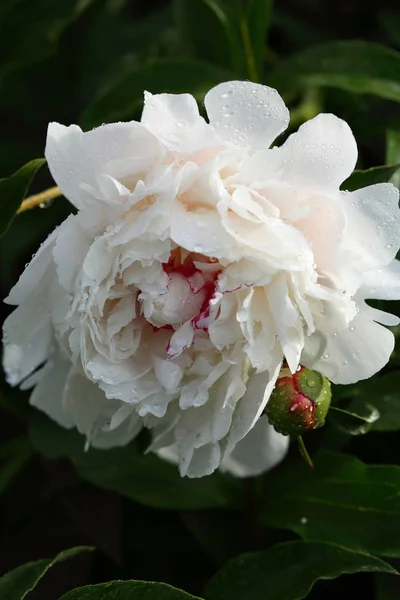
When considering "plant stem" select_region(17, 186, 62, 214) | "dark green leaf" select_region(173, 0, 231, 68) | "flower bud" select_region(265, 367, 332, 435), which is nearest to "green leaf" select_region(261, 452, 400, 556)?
"flower bud" select_region(265, 367, 332, 435)

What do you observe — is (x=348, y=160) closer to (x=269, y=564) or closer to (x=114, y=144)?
(x=114, y=144)

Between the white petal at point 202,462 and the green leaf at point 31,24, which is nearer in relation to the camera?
the white petal at point 202,462

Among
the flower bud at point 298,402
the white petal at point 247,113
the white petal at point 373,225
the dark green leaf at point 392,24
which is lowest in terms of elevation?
the dark green leaf at point 392,24

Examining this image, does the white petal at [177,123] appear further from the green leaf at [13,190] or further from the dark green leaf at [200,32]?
the dark green leaf at [200,32]

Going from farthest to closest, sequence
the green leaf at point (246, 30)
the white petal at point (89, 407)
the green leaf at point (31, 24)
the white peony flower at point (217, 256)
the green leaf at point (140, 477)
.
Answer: the green leaf at point (31, 24)
the green leaf at point (246, 30)
the green leaf at point (140, 477)
the white petal at point (89, 407)
the white peony flower at point (217, 256)

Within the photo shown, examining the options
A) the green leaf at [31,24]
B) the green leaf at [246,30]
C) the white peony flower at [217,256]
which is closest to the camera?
the white peony flower at [217,256]

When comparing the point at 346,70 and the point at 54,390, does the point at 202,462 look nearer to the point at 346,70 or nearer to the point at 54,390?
the point at 54,390

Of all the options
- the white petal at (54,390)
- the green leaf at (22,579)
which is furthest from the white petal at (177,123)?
the green leaf at (22,579)

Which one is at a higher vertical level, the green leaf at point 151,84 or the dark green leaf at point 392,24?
the green leaf at point 151,84

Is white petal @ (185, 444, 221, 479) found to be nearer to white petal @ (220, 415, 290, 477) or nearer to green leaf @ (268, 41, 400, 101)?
white petal @ (220, 415, 290, 477)
